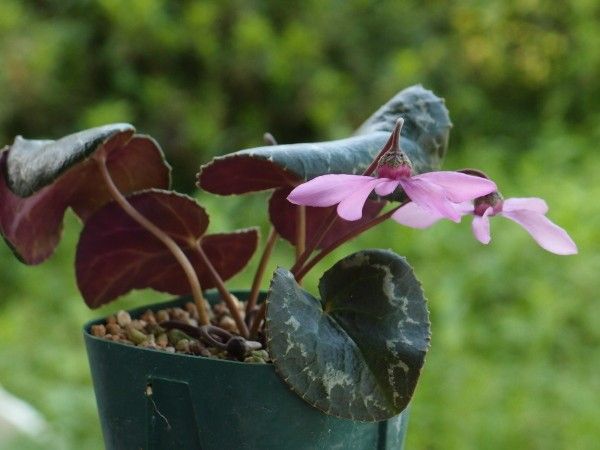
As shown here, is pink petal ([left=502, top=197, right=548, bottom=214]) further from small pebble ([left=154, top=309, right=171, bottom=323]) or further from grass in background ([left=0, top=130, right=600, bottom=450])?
grass in background ([left=0, top=130, right=600, bottom=450])

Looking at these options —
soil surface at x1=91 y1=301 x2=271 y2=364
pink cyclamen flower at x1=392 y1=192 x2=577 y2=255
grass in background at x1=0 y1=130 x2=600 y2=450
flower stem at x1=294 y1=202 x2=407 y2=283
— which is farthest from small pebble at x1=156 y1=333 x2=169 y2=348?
grass in background at x1=0 y1=130 x2=600 y2=450

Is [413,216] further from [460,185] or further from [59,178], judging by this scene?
[59,178]

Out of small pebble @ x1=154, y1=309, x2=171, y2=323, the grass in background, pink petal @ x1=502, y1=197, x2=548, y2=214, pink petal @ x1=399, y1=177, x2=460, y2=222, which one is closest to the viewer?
pink petal @ x1=399, y1=177, x2=460, y2=222

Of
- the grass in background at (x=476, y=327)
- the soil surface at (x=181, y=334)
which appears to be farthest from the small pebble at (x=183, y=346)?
the grass in background at (x=476, y=327)

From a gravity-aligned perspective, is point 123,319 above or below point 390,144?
below

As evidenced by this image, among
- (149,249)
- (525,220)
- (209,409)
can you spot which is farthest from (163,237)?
(525,220)

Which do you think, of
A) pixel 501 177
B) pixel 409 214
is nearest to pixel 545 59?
pixel 501 177

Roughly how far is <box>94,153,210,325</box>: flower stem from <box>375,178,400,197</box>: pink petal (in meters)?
0.21

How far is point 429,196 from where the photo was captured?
612 millimetres

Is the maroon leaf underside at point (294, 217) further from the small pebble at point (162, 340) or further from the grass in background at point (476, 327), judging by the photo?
the grass in background at point (476, 327)

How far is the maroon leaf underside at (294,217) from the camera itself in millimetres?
795

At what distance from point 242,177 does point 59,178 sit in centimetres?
14

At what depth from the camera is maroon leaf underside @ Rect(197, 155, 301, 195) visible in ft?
2.21

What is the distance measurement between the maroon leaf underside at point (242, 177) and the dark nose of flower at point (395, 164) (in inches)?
2.6
